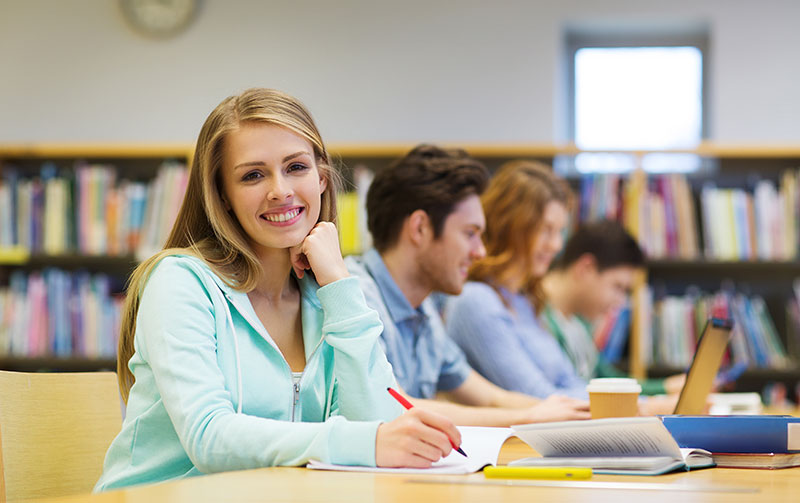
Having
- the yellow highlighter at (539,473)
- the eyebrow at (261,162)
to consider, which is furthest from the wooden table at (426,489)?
the eyebrow at (261,162)

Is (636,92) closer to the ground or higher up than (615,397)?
higher up

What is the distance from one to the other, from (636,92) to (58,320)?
2956 mm

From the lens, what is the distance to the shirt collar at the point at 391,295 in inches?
87.9

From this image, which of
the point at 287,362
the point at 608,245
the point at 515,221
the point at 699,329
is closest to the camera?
the point at 287,362

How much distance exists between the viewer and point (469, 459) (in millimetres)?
1262

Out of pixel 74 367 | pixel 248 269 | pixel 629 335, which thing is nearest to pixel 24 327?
pixel 74 367

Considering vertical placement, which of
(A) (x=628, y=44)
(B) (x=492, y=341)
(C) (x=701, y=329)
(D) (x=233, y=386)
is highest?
(A) (x=628, y=44)

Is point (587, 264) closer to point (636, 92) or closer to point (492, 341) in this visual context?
point (492, 341)

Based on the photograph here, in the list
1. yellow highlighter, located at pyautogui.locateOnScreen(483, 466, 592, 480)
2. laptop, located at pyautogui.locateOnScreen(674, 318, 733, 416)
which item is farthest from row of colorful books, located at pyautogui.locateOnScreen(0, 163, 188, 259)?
yellow highlighter, located at pyautogui.locateOnScreen(483, 466, 592, 480)

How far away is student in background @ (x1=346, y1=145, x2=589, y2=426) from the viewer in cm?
226

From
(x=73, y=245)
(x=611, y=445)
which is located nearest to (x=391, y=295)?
(x=611, y=445)

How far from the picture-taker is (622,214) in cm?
425

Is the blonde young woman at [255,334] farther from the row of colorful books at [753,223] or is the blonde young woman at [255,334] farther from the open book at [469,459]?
the row of colorful books at [753,223]

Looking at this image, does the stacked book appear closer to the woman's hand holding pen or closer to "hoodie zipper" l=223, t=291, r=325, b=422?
"hoodie zipper" l=223, t=291, r=325, b=422
